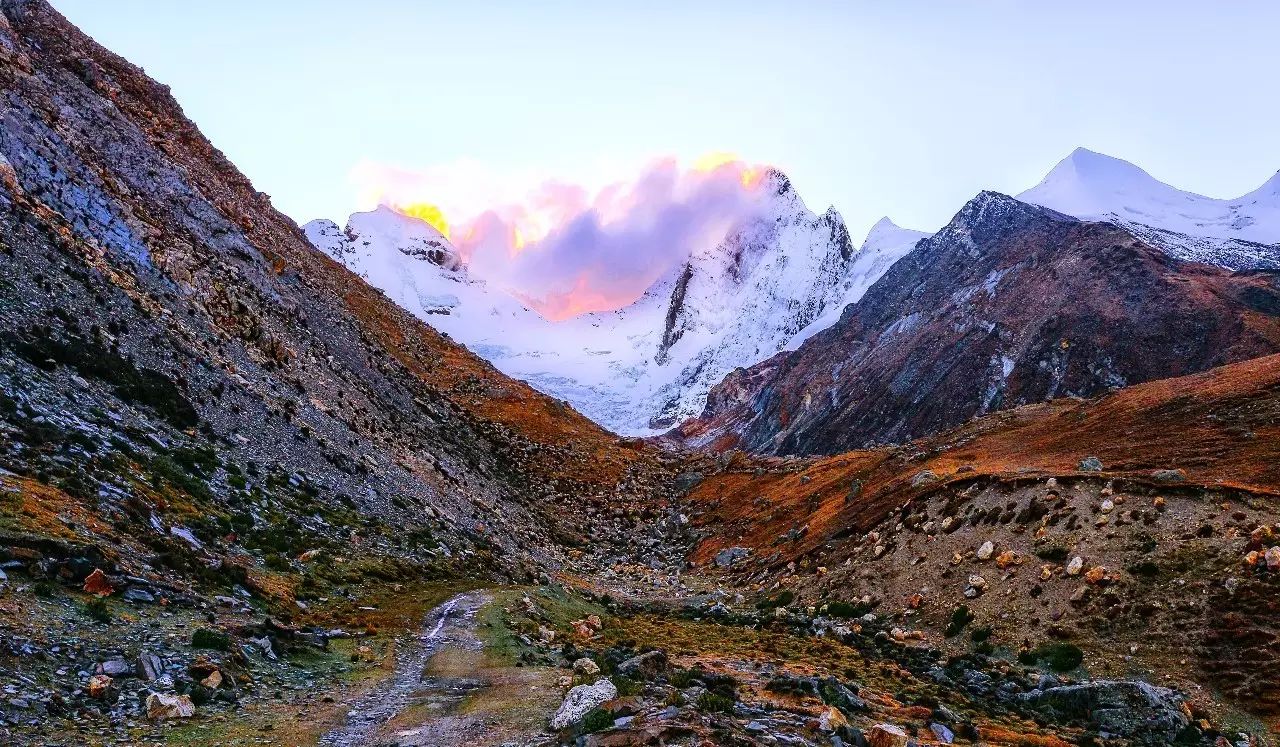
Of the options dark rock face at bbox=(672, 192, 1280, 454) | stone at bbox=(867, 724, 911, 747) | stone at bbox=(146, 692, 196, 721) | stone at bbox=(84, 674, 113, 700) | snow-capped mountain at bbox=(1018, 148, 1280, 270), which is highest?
snow-capped mountain at bbox=(1018, 148, 1280, 270)

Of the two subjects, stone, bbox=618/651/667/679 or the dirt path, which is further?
stone, bbox=618/651/667/679

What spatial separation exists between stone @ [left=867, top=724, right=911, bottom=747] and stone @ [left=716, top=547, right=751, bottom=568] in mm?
31055

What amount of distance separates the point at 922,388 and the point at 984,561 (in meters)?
81.1

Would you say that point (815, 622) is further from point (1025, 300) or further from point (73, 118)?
point (1025, 300)

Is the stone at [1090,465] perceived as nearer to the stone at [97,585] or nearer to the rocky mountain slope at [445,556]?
the rocky mountain slope at [445,556]

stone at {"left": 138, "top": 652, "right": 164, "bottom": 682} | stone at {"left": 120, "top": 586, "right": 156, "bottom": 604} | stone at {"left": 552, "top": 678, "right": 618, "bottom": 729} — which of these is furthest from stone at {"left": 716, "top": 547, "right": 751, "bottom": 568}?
stone at {"left": 138, "top": 652, "right": 164, "bottom": 682}

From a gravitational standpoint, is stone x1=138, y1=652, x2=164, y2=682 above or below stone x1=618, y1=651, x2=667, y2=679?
above

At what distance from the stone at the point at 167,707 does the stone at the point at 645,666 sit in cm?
810

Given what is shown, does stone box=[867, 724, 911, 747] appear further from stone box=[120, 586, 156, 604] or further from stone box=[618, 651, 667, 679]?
stone box=[120, 586, 156, 604]

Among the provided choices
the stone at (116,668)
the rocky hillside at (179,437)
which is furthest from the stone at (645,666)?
the stone at (116,668)

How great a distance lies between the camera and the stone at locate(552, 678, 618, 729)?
1251 cm

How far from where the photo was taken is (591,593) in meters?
34.6

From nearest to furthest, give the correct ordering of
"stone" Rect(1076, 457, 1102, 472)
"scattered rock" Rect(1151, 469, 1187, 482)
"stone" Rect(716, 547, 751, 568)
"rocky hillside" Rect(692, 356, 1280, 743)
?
1. "rocky hillside" Rect(692, 356, 1280, 743)
2. "scattered rock" Rect(1151, 469, 1187, 482)
3. "stone" Rect(1076, 457, 1102, 472)
4. "stone" Rect(716, 547, 751, 568)

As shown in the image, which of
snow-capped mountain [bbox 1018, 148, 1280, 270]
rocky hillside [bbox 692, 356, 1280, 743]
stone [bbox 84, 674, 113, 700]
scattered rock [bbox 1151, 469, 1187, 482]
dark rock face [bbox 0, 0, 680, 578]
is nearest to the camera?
stone [bbox 84, 674, 113, 700]
